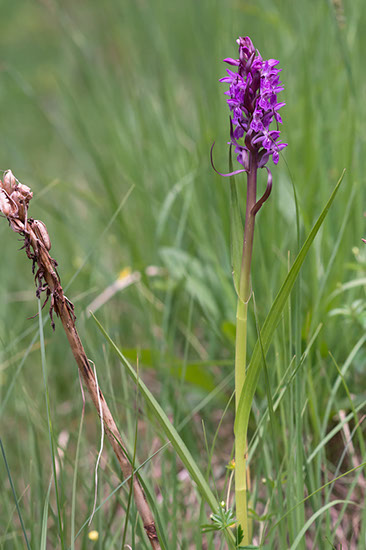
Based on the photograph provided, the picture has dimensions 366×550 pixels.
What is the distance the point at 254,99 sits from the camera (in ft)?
2.98

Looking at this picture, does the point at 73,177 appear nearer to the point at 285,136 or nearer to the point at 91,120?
the point at 91,120

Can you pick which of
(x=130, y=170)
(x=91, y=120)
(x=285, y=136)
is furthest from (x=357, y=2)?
(x=91, y=120)

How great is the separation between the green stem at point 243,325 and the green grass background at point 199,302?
0.39 feet

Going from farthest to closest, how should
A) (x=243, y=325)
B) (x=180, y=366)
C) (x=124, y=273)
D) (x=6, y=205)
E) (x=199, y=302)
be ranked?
(x=124, y=273) < (x=199, y=302) < (x=180, y=366) < (x=243, y=325) < (x=6, y=205)

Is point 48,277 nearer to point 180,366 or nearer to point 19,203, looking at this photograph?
point 19,203

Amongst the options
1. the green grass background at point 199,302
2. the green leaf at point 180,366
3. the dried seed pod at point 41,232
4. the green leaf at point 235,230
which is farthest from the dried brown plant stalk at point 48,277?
the green leaf at point 180,366

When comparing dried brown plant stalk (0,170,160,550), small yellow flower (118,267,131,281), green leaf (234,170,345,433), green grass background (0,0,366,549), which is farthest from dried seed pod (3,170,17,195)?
small yellow flower (118,267,131,281)

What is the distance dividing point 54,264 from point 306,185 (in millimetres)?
1286

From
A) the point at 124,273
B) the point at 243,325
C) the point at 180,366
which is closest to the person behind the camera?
the point at 243,325

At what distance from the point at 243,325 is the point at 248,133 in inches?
12.8

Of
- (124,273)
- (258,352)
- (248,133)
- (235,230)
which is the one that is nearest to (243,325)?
(258,352)

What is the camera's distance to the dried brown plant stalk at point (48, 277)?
87 centimetres

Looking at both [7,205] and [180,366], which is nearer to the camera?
[7,205]

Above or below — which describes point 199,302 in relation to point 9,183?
below
